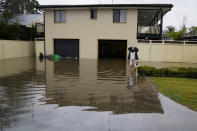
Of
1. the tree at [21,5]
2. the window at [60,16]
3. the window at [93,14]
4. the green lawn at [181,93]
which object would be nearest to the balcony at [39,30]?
the window at [60,16]

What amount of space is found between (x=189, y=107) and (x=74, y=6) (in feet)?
56.4

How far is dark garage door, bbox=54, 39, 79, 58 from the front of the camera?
2162 cm

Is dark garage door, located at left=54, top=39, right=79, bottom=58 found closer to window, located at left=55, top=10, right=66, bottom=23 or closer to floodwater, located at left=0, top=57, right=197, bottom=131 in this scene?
window, located at left=55, top=10, right=66, bottom=23

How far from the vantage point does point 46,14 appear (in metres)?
21.5

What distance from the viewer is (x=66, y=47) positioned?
72.2ft

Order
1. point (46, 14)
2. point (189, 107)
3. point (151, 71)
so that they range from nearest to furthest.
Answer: point (189, 107), point (151, 71), point (46, 14)

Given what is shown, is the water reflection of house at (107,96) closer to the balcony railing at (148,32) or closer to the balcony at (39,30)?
the balcony railing at (148,32)

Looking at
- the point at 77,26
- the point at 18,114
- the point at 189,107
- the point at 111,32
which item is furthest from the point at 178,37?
the point at 18,114

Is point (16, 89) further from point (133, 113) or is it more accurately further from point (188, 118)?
point (188, 118)

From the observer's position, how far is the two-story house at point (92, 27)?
65.2ft

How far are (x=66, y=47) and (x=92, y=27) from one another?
12.5 ft

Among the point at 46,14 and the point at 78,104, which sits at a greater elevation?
the point at 46,14

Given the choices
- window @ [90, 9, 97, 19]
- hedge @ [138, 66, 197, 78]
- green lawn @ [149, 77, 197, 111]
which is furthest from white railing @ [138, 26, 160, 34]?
green lawn @ [149, 77, 197, 111]

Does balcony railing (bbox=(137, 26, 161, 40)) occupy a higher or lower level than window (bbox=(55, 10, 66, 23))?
lower
